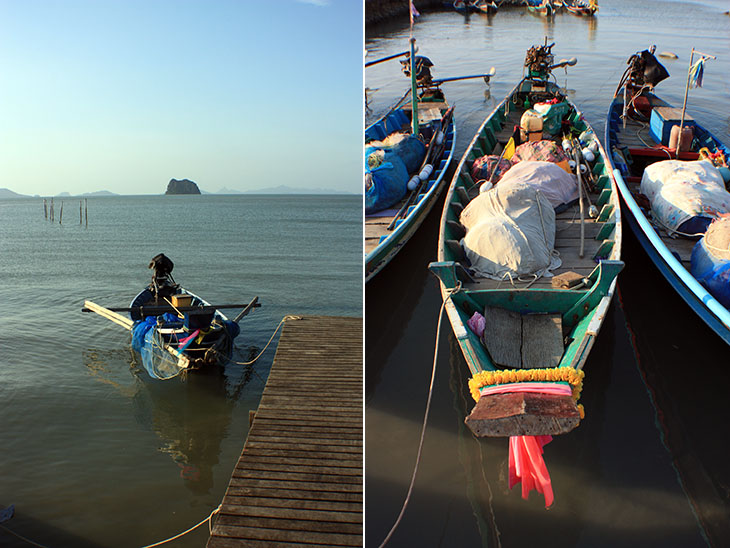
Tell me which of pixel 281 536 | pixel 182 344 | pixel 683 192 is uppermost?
pixel 683 192

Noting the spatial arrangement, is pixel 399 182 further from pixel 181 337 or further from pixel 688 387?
pixel 181 337

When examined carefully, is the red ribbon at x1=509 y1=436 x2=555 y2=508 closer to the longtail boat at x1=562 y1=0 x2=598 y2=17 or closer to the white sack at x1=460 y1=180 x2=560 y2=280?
the white sack at x1=460 y1=180 x2=560 y2=280

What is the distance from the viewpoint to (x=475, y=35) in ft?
108

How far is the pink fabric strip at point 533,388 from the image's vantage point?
10.8 ft

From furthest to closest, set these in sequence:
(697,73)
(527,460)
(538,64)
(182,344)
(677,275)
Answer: (538,64)
(182,344)
(697,73)
(677,275)
(527,460)

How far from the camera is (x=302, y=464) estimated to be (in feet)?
18.6

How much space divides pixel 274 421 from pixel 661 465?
3956 mm

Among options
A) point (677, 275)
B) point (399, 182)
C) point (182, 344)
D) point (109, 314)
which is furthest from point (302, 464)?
point (109, 314)

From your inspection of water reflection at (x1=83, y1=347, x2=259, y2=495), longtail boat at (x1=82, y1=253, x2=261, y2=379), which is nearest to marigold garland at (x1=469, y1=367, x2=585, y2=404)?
water reflection at (x1=83, y1=347, x2=259, y2=495)

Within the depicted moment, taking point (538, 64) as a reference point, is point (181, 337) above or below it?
below

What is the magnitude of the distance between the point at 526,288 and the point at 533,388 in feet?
7.78

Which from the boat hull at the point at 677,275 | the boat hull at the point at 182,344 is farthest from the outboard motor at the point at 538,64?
the boat hull at the point at 182,344

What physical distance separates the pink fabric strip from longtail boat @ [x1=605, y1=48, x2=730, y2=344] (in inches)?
99.3

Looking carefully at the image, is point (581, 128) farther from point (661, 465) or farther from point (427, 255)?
point (661, 465)
